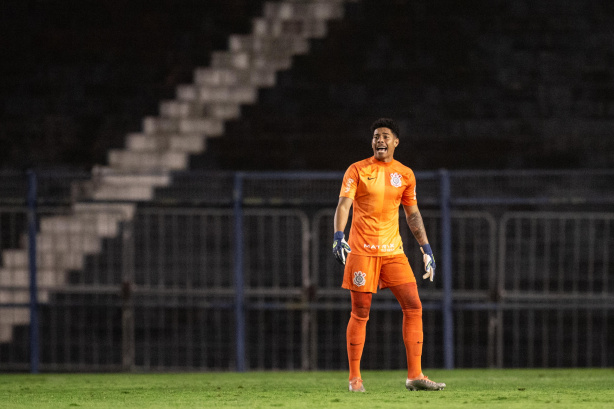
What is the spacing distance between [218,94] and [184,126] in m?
0.57

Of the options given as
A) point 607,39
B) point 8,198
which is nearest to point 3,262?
point 8,198

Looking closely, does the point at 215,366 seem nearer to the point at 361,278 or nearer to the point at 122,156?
the point at 122,156

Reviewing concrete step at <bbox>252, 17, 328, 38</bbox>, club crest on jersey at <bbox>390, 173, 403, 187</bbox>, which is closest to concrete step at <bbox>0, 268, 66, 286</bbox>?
concrete step at <bbox>252, 17, 328, 38</bbox>

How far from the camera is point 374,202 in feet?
A: 24.7

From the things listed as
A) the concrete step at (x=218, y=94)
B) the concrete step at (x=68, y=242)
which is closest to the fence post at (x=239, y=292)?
the concrete step at (x=68, y=242)

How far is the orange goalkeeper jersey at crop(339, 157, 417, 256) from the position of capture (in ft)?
24.6

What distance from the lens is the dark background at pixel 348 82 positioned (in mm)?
12945

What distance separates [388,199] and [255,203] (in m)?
3.92

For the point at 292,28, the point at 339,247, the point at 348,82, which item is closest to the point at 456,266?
the point at 348,82

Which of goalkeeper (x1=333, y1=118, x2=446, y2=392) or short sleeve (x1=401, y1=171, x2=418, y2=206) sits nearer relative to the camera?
goalkeeper (x1=333, y1=118, x2=446, y2=392)

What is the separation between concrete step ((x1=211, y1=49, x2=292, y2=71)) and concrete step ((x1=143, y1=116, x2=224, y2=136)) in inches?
28.5

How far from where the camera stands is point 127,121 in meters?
13.4

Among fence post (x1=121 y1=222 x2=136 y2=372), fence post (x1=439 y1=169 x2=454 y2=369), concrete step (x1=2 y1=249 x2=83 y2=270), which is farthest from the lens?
concrete step (x1=2 y1=249 x2=83 y2=270)

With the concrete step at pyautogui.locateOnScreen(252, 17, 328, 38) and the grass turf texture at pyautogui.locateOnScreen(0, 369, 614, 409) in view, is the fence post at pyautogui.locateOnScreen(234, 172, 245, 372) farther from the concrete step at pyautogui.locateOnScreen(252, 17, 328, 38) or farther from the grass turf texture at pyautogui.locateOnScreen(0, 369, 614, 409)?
the concrete step at pyautogui.locateOnScreen(252, 17, 328, 38)
